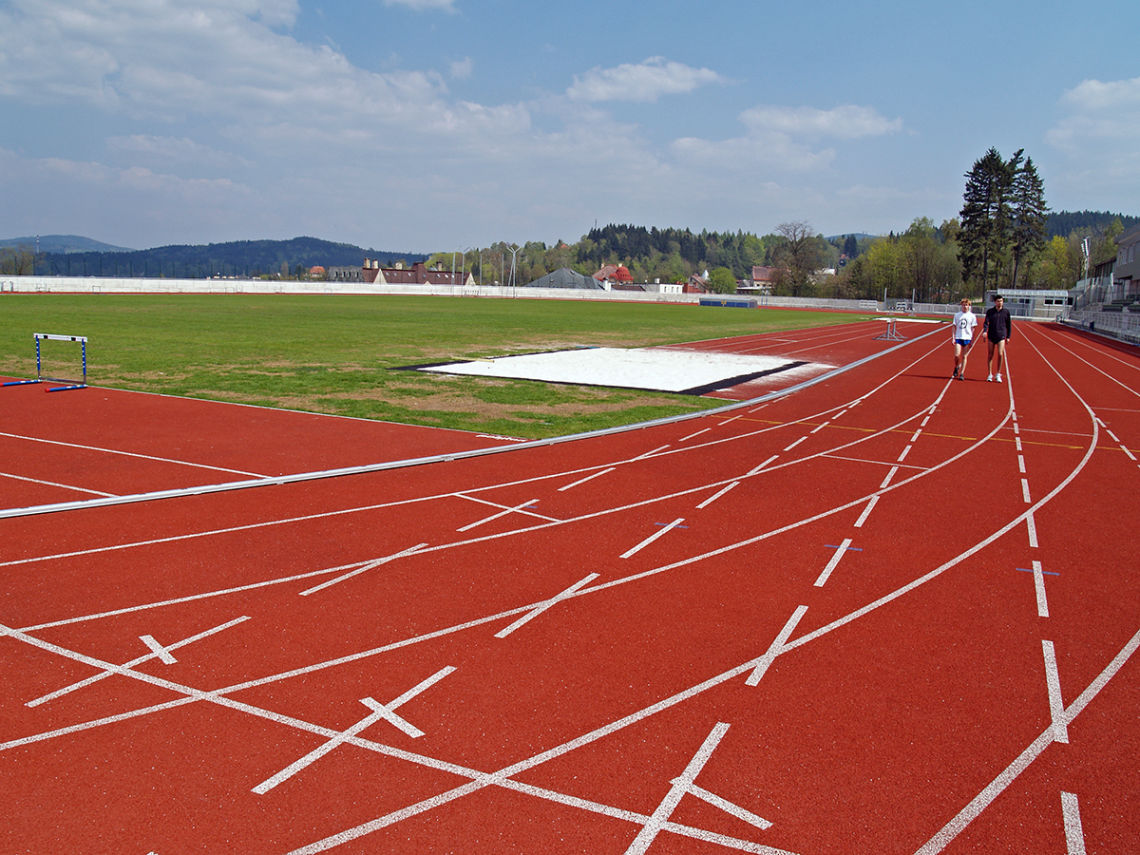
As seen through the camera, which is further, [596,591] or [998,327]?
[998,327]

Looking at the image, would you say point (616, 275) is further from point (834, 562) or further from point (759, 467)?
point (834, 562)

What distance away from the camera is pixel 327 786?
381 cm

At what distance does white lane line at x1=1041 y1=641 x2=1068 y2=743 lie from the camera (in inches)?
178

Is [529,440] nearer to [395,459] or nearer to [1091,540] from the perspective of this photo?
[395,459]

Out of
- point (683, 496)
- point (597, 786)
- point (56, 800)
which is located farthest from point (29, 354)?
point (597, 786)

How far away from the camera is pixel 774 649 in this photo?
5438mm

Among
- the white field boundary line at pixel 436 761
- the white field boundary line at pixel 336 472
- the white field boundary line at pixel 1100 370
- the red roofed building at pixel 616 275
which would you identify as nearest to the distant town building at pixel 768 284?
the red roofed building at pixel 616 275

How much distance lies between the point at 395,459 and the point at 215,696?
5.91 metres

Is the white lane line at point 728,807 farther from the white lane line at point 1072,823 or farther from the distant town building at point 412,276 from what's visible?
the distant town building at point 412,276

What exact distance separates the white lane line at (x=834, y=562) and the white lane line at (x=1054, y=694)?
63.6 inches

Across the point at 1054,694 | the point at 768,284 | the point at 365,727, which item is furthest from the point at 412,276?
the point at 1054,694

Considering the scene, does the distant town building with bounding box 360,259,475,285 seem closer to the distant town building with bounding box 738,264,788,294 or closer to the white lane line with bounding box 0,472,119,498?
the distant town building with bounding box 738,264,788,294

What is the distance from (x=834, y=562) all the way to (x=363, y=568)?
4080 mm

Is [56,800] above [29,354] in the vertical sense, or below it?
below
